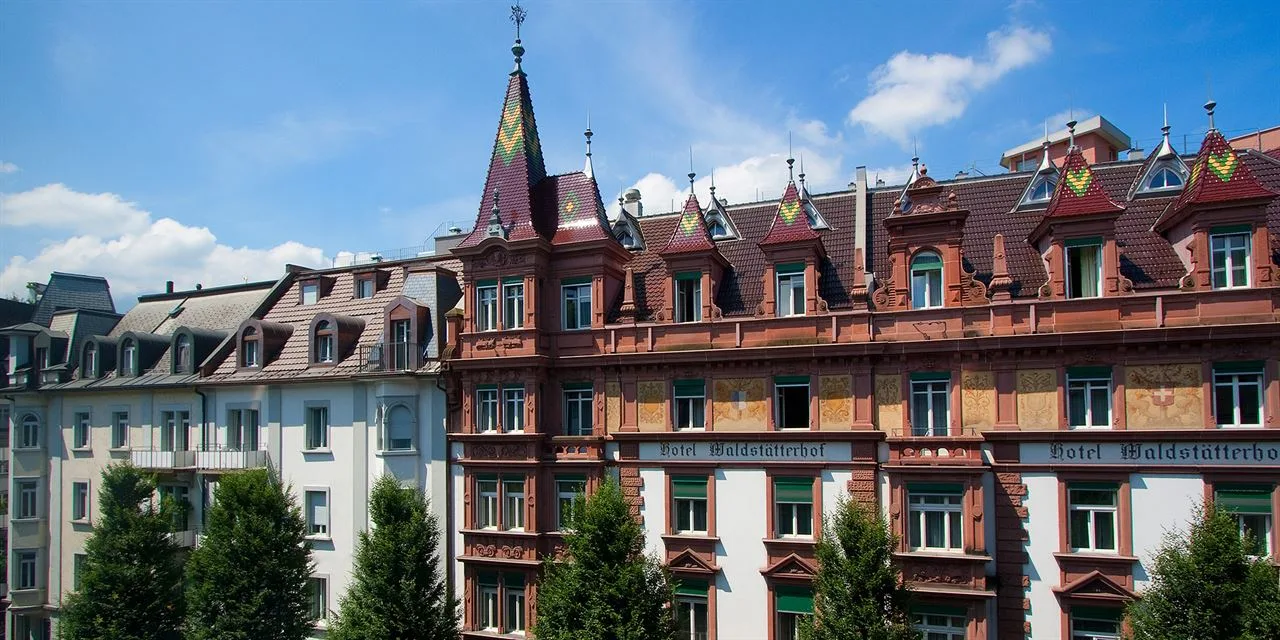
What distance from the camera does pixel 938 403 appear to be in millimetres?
24766

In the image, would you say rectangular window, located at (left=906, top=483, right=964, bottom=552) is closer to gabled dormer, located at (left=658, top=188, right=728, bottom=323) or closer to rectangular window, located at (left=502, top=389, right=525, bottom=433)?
gabled dormer, located at (left=658, top=188, right=728, bottom=323)

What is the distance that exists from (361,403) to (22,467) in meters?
21.2

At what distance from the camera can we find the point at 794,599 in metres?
25.3

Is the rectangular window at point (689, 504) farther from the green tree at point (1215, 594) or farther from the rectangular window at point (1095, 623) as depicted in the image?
the green tree at point (1215, 594)

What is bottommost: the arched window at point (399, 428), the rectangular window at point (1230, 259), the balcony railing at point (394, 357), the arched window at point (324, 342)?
the arched window at point (399, 428)

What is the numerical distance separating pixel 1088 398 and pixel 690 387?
11.7 meters

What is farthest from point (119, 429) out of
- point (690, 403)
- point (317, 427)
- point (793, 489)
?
point (793, 489)

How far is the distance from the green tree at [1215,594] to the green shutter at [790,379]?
10440 mm

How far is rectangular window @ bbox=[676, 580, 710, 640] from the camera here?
2648 cm

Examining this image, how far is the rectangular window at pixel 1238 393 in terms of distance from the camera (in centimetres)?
2177

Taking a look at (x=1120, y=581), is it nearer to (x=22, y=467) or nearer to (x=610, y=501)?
(x=610, y=501)

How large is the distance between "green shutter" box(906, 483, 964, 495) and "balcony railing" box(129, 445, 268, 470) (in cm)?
2473

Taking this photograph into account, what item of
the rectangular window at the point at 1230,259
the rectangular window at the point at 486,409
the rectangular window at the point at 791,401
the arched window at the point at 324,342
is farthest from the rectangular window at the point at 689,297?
the rectangular window at the point at 1230,259

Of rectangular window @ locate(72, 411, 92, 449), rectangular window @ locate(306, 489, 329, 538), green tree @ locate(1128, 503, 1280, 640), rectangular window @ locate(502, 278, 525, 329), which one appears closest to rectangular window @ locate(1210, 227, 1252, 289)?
green tree @ locate(1128, 503, 1280, 640)
